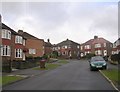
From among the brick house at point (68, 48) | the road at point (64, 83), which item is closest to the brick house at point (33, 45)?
the brick house at point (68, 48)

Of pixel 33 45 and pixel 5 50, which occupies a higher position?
pixel 33 45

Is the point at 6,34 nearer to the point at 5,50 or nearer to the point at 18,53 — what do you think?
the point at 5,50

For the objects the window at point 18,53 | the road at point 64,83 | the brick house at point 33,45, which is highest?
the brick house at point 33,45

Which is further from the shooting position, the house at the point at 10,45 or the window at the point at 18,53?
the window at the point at 18,53

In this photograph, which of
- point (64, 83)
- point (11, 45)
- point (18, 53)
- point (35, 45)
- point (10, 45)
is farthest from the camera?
point (35, 45)

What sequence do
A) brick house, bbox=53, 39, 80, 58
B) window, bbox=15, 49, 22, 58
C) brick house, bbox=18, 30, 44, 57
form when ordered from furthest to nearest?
1. brick house, bbox=53, 39, 80, 58
2. brick house, bbox=18, 30, 44, 57
3. window, bbox=15, 49, 22, 58

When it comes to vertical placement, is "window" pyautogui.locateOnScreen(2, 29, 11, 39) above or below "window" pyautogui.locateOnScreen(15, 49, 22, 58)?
above

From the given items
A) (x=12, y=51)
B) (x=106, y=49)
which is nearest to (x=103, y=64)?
(x=12, y=51)

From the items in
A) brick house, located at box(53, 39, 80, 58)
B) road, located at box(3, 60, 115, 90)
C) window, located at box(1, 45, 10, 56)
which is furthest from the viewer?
brick house, located at box(53, 39, 80, 58)

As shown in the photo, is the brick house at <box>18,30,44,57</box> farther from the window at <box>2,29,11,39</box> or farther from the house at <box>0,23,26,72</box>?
the window at <box>2,29,11,39</box>

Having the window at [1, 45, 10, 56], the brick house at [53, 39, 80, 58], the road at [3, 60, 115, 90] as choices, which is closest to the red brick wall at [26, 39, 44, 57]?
the window at [1, 45, 10, 56]

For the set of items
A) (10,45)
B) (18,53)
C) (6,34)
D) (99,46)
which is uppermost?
(99,46)

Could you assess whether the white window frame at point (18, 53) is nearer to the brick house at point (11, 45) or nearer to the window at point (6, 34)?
the brick house at point (11, 45)

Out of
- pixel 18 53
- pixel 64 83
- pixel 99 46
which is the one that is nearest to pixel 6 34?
pixel 18 53
